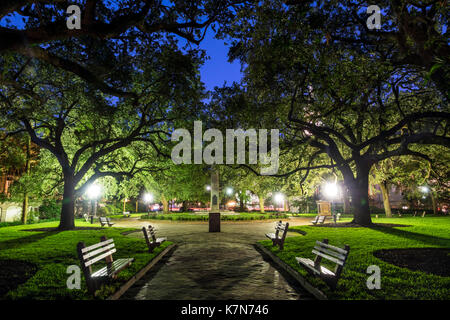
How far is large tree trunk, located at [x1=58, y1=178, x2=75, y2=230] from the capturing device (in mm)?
17266

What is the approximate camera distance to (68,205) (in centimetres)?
1762

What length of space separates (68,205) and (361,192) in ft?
66.2

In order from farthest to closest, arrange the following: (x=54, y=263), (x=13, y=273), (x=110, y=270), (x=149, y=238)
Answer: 1. (x=149, y=238)
2. (x=54, y=263)
3. (x=13, y=273)
4. (x=110, y=270)

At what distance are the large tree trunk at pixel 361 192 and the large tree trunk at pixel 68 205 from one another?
1910 cm

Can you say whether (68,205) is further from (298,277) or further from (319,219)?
(319,219)

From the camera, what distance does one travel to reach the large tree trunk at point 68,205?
1727 cm

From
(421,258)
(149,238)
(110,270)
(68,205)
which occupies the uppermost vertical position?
(68,205)

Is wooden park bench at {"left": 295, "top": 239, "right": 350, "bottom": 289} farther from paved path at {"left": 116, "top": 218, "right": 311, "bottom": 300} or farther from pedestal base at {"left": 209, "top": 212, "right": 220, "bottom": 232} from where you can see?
pedestal base at {"left": 209, "top": 212, "right": 220, "bottom": 232}

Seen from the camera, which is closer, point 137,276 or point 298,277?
point 298,277

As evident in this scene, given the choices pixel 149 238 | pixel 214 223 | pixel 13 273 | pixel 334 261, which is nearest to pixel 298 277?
pixel 334 261

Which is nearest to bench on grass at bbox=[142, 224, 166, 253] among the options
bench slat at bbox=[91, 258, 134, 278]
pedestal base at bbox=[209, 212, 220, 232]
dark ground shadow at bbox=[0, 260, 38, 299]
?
bench slat at bbox=[91, 258, 134, 278]

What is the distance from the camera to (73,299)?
516 cm

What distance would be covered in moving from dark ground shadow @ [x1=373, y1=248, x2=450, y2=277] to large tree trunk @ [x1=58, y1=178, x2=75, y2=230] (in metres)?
17.6
